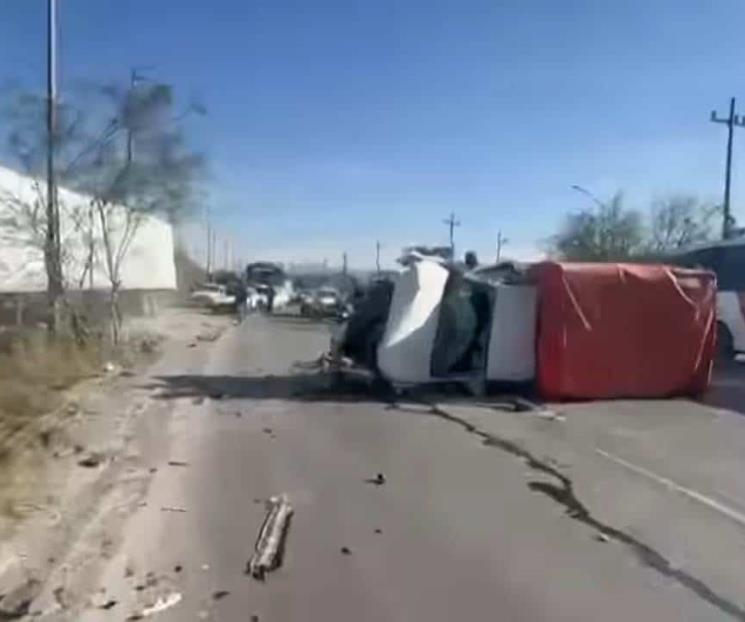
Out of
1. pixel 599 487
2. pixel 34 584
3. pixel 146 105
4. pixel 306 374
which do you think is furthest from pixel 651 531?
pixel 146 105

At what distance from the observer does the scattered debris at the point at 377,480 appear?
29.5 feet

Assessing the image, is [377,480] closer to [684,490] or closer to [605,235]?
[684,490]

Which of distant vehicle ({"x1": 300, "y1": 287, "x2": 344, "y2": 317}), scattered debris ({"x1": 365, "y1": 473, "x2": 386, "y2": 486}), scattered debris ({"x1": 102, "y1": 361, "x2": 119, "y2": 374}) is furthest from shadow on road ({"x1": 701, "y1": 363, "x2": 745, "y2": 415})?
distant vehicle ({"x1": 300, "y1": 287, "x2": 344, "y2": 317})

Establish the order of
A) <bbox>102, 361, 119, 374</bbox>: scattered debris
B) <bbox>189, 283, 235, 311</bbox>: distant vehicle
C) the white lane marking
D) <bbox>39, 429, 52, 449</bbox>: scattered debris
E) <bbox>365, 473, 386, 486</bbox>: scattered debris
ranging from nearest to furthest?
1. the white lane marking
2. <bbox>365, 473, 386, 486</bbox>: scattered debris
3. <bbox>39, 429, 52, 449</bbox>: scattered debris
4. <bbox>102, 361, 119, 374</bbox>: scattered debris
5. <bbox>189, 283, 235, 311</bbox>: distant vehicle

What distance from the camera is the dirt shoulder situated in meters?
6.26

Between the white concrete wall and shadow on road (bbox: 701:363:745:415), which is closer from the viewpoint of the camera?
shadow on road (bbox: 701:363:745:415)

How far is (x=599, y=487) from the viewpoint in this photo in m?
8.83

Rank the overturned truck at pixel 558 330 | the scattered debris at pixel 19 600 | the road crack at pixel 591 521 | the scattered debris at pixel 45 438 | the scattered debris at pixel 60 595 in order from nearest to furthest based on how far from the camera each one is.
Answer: the scattered debris at pixel 19 600 < the scattered debris at pixel 60 595 < the road crack at pixel 591 521 < the scattered debris at pixel 45 438 < the overturned truck at pixel 558 330

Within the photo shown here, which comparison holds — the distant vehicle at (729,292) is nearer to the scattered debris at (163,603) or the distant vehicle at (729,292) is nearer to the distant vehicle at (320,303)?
the scattered debris at (163,603)

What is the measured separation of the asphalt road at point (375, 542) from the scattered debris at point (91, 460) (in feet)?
2.24

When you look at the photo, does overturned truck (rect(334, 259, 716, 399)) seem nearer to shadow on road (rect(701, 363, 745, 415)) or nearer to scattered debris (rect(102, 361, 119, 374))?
shadow on road (rect(701, 363, 745, 415))

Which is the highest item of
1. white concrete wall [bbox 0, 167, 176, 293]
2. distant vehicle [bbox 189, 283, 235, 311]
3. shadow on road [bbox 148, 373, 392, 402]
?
white concrete wall [bbox 0, 167, 176, 293]

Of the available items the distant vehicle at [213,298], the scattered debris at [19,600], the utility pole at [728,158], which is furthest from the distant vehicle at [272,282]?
the scattered debris at [19,600]

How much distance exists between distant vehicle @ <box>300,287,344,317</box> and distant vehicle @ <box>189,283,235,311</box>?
4.62 metres
